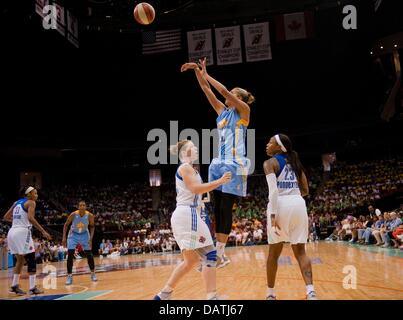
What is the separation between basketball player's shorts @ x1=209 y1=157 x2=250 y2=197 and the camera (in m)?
4.51

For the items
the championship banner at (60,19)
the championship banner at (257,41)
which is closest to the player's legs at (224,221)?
the championship banner at (60,19)

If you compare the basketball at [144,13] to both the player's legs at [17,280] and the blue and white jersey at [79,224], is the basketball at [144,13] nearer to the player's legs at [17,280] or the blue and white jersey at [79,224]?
the blue and white jersey at [79,224]

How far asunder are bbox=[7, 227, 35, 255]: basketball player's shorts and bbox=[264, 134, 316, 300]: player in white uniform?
15.2 ft

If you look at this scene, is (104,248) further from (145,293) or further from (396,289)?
(396,289)

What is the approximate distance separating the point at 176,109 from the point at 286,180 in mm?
26519

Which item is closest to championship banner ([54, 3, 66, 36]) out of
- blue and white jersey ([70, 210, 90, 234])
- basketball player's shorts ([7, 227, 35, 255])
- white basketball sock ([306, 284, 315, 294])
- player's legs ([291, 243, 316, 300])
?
blue and white jersey ([70, 210, 90, 234])

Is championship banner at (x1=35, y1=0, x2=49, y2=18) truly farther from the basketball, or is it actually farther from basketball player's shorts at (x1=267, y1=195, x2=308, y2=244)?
basketball player's shorts at (x1=267, y1=195, x2=308, y2=244)

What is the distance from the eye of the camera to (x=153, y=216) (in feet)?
97.7

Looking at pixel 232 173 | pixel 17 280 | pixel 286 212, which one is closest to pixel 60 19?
pixel 17 280

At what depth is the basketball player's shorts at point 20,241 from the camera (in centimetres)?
696

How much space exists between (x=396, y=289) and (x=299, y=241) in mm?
1888

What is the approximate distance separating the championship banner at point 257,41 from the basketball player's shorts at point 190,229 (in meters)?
14.9

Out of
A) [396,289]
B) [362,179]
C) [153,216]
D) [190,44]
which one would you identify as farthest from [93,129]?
[396,289]
